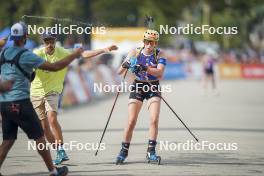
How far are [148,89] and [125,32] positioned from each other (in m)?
38.6

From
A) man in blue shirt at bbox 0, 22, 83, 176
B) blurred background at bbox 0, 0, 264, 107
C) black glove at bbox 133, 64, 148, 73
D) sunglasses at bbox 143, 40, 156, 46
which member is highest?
blurred background at bbox 0, 0, 264, 107

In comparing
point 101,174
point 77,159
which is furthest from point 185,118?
point 101,174

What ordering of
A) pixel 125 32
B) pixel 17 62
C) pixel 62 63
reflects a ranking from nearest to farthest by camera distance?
pixel 62 63
pixel 17 62
pixel 125 32

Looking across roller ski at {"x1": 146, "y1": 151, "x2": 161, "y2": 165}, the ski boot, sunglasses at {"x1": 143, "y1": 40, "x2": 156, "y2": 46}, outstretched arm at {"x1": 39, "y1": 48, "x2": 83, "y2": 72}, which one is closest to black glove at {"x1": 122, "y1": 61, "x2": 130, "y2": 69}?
sunglasses at {"x1": 143, "y1": 40, "x2": 156, "y2": 46}

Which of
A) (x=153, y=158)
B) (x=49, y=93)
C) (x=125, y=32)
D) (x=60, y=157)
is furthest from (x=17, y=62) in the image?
(x=125, y=32)

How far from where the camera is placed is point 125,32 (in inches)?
2071

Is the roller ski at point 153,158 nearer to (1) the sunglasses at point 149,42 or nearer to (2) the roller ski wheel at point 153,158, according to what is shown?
(2) the roller ski wheel at point 153,158

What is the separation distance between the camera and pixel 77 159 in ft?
47.8

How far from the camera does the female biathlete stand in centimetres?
1399

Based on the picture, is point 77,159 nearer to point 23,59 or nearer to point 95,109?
point 23,59

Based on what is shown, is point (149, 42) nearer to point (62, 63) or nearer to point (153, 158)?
point (153, 158)

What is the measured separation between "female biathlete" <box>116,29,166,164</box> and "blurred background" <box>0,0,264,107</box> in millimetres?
712

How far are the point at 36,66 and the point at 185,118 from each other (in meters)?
13.2

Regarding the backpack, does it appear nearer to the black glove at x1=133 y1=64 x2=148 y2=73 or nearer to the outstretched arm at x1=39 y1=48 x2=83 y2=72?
the outstretched arm at x1=39 y1=48 x2=83 y2=72
